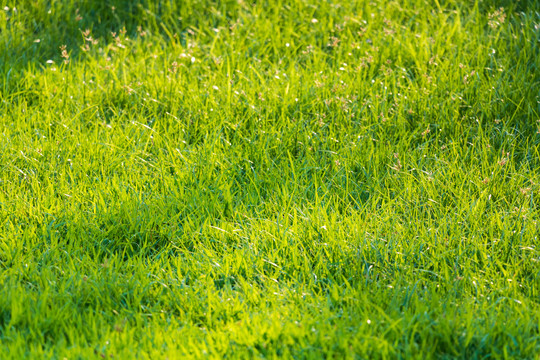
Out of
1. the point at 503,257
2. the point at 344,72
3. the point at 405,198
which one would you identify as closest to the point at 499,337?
the point at 503,257

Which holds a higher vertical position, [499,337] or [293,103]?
[293,103]

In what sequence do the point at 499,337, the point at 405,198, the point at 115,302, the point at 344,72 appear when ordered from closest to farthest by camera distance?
the point at 499,337, the point at 115,302, the point at 405,198, the point at 344,72

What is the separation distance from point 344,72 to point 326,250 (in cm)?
203

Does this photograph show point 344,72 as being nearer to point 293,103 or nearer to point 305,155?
point 293,103

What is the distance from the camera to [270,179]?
3.83 m

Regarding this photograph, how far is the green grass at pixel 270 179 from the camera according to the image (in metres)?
2.73

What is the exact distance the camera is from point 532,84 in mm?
4465

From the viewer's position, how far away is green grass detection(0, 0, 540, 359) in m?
2.73

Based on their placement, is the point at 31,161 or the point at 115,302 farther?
the point at 31,161

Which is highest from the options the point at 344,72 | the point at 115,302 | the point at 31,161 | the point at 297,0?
the point at 297,0

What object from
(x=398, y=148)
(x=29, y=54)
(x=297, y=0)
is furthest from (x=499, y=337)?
(x=29, y=54)

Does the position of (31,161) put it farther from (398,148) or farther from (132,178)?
(398,148)

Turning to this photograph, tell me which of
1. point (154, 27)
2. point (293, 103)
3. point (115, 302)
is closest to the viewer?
point (115, 302)

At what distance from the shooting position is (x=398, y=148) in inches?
158
